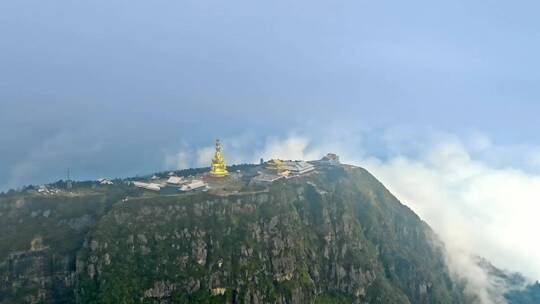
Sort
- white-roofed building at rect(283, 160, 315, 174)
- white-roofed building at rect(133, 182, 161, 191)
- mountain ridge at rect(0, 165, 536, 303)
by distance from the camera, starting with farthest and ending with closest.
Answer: white-roofed building at rect(283, 160, 315, 174), white-roofed building at rect(133, 182, 161, 191), mountain ridge at rect(0, 165, 536, 303)

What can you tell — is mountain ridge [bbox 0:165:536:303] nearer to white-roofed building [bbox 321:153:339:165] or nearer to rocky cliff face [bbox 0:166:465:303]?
rocky cliff face [bbox 0:166:465:303]

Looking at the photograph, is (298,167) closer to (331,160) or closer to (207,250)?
(331,160)

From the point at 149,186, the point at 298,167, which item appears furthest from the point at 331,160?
the point at 149,186

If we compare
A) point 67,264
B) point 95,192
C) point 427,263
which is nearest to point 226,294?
point 67,264

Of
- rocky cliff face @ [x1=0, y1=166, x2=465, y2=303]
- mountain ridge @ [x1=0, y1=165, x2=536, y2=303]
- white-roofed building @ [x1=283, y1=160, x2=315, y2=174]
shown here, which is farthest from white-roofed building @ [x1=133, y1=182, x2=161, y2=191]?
white-roofed building @ [x1=283, y1=160, x2=315, y2=174]

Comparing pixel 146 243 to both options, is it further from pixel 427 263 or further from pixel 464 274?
pixel 464 274
